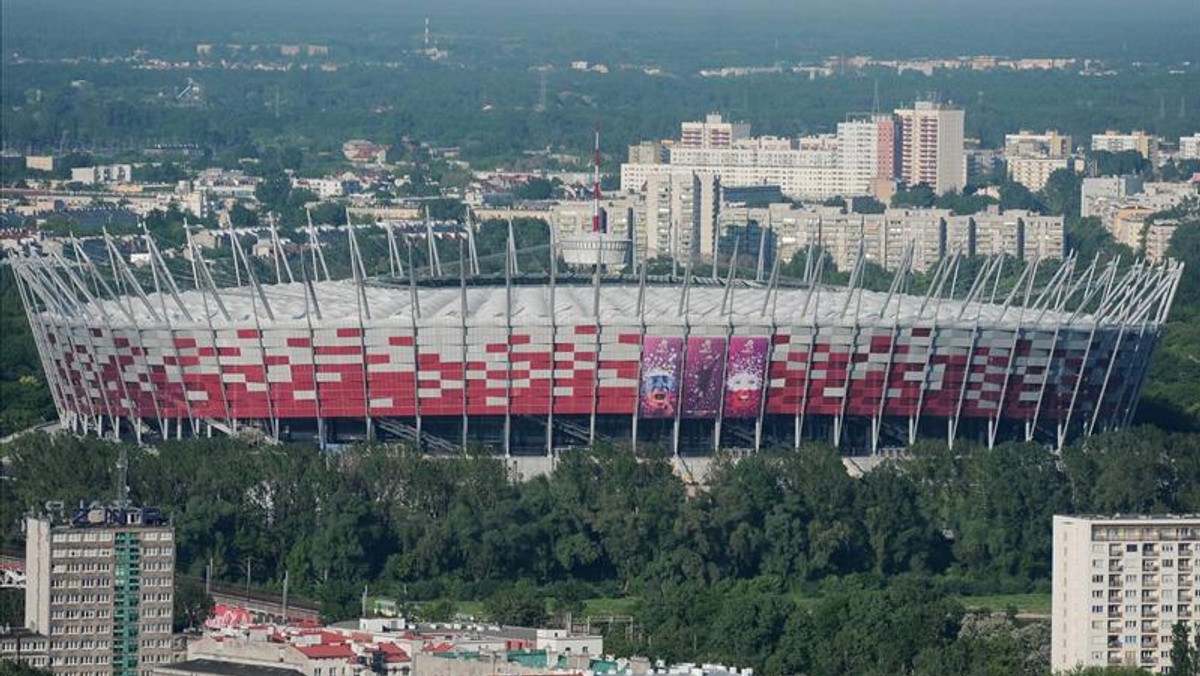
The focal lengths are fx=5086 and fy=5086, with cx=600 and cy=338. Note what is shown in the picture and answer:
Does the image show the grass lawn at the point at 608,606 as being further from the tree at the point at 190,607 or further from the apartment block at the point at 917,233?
the apartment block at the point at 917,233

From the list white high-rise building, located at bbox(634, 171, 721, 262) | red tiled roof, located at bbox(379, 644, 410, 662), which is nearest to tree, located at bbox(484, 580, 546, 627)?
red tiled roof, located at bbox(379, 644, 410, 662)

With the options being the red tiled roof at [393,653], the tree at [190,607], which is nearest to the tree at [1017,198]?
the tree at [190,607]

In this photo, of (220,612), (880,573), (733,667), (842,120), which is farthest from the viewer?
(842,120)

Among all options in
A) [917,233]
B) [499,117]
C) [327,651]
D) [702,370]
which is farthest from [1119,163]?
[327,651]

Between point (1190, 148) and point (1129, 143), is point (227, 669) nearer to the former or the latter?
point (1190, 148)

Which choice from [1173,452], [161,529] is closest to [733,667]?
[161,529]

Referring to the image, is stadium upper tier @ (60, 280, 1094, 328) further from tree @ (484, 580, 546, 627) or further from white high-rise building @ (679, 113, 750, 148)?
white high-rise building @ (679, 113, 750, 148)

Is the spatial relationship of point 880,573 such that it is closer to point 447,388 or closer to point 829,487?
point 829,487
